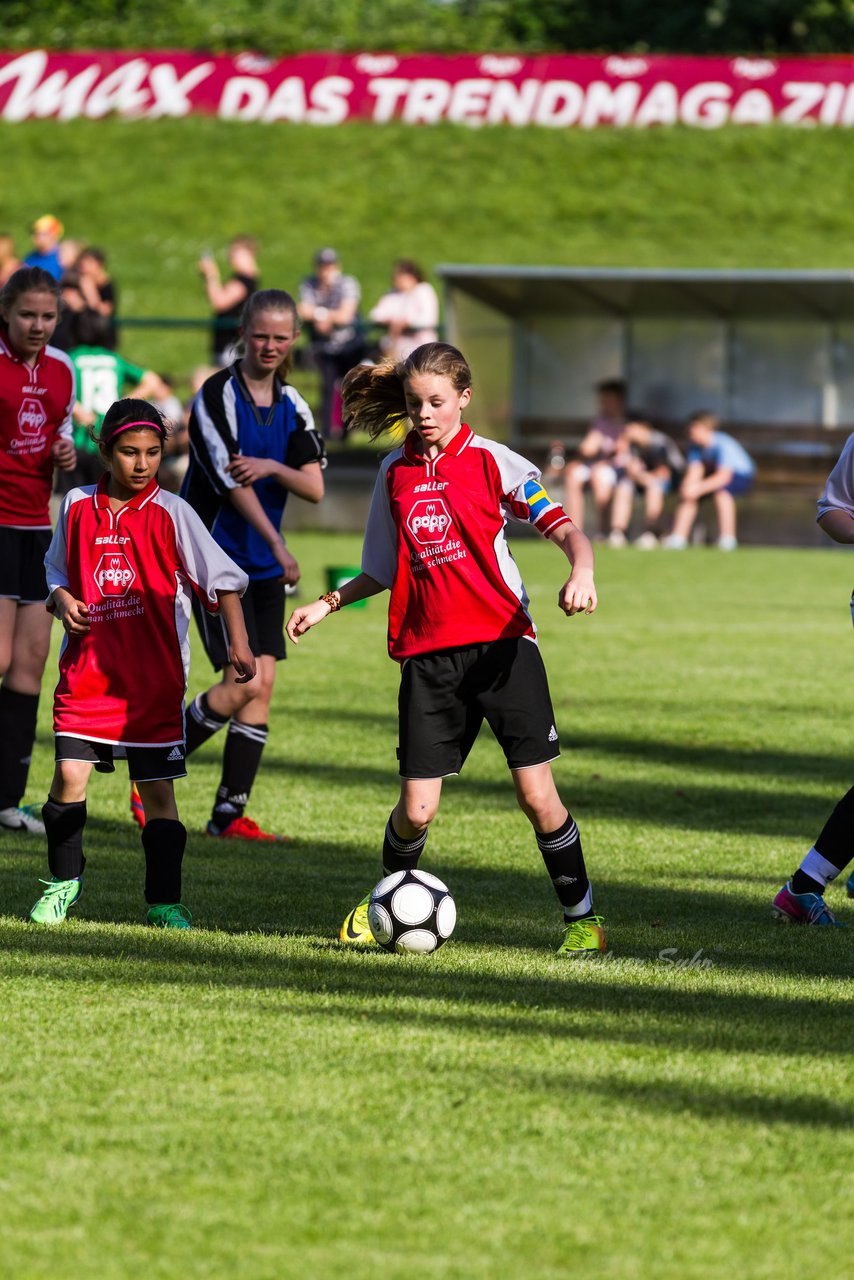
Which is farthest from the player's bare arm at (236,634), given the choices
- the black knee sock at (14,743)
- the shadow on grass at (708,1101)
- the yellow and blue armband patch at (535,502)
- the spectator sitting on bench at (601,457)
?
the spectator sitting on bench at (601,457)

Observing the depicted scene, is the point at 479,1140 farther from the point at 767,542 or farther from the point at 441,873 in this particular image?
the point at 767,542

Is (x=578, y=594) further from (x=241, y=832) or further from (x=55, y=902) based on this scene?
(x=241, y=832)

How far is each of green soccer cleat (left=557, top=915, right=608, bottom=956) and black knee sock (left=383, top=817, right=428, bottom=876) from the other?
1.69ft

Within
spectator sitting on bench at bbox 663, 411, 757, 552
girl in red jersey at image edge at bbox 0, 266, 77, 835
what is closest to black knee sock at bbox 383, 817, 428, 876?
girl in red jersey at image edge at bbox 0, 266, 77, 835

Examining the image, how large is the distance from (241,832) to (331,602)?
2.05 metres

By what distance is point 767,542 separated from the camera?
2297 cm

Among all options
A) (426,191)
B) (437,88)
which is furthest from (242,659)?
(426,191)

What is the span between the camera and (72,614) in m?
5.49

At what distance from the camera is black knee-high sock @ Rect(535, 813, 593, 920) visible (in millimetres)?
5328

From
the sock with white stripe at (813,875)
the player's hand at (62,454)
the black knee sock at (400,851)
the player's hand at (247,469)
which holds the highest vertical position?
the player's hand at (62,454)

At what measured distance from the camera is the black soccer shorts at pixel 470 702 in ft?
17.1

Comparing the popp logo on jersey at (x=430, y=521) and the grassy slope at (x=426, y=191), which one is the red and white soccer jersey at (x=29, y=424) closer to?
the popp logo on jersey at (x=430, y=521)

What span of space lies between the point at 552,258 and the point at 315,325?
1349 centimetres

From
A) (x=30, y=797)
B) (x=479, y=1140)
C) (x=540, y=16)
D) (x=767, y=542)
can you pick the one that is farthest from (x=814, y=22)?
(x=479, y=1140)
